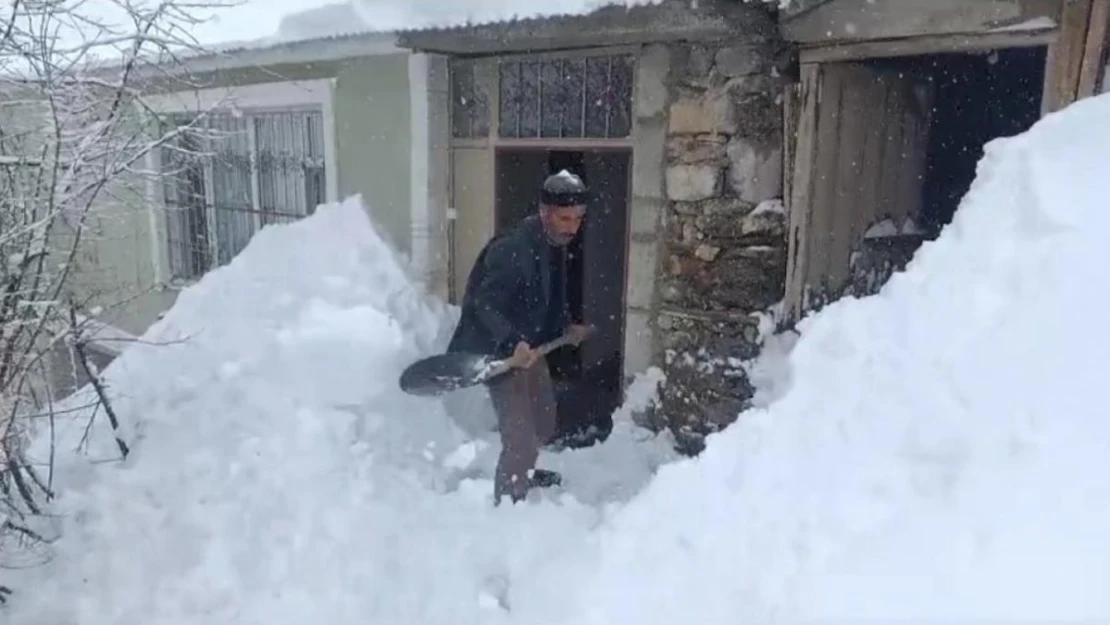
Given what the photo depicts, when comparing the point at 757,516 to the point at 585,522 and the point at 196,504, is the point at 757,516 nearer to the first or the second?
the point at 585,522

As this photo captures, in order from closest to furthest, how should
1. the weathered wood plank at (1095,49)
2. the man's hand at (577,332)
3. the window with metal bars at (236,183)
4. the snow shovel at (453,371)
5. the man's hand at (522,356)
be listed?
the weathered wood plank at (1095,49)
the man's hand at (522,356)
the snow shovel at (453,371)
the man's hand at (577,332)
the window with metal bars at (236,183)

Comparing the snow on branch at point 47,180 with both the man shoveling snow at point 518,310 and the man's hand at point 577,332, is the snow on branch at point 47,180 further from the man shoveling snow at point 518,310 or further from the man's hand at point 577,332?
the man's hand at point 577,332

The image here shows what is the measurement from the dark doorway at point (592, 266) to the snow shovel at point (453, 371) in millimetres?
1547

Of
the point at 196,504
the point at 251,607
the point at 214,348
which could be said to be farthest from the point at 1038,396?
the point at 214,348

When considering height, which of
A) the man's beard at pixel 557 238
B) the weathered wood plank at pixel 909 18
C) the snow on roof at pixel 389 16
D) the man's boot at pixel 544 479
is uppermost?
the snow on roof at pixel 389 16

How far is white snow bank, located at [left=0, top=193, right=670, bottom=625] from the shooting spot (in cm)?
370

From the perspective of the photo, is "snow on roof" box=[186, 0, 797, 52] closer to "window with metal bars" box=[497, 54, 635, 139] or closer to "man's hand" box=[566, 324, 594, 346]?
"window with metal bars" box=[497, 54, 635, 139]

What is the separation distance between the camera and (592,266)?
7.29 metres

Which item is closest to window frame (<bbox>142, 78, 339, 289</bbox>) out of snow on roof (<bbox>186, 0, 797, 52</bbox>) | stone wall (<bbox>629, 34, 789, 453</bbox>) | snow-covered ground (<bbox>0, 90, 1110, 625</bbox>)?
snow on roof (<bbox>186, 0, 797, 52</bbox>)

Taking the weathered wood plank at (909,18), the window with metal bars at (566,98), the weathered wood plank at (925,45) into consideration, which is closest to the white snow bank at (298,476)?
the window with metal bars at (566,98)

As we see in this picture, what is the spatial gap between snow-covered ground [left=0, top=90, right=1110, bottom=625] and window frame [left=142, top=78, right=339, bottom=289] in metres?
2.30

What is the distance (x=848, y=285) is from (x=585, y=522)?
2.10 meters

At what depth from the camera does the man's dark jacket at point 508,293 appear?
14.0 ft

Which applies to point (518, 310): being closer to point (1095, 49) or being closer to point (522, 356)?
point (522, 356)
